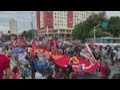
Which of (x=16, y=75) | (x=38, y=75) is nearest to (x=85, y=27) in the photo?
(x=38, y=75)

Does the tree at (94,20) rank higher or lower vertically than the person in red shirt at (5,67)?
higher

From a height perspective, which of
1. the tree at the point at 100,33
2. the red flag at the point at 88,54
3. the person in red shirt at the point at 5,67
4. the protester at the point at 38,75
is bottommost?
the protester at the point at 38,75

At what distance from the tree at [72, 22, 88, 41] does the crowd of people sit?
25 cm

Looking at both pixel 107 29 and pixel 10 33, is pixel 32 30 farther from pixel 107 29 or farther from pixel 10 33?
pixel 107 29

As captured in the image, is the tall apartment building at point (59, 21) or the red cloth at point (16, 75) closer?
the red cloth at point (16, 75)

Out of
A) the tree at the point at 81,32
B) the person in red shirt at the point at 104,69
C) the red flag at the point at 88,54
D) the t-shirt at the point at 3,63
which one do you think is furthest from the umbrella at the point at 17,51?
the person in red shirt at the point at 104,69

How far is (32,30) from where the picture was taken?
931 centimetres

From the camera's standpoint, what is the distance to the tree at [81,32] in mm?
9289

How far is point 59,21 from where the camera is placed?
947 cm

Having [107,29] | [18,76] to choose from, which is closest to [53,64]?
[18,76]

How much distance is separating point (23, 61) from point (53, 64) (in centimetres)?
72

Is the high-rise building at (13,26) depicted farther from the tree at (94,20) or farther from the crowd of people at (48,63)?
the tree at (94,20)

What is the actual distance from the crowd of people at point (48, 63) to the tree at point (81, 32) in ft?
0.81

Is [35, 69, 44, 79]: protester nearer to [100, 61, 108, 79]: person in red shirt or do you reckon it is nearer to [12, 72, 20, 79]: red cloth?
[12, 72, 20, 79]: red cloth
